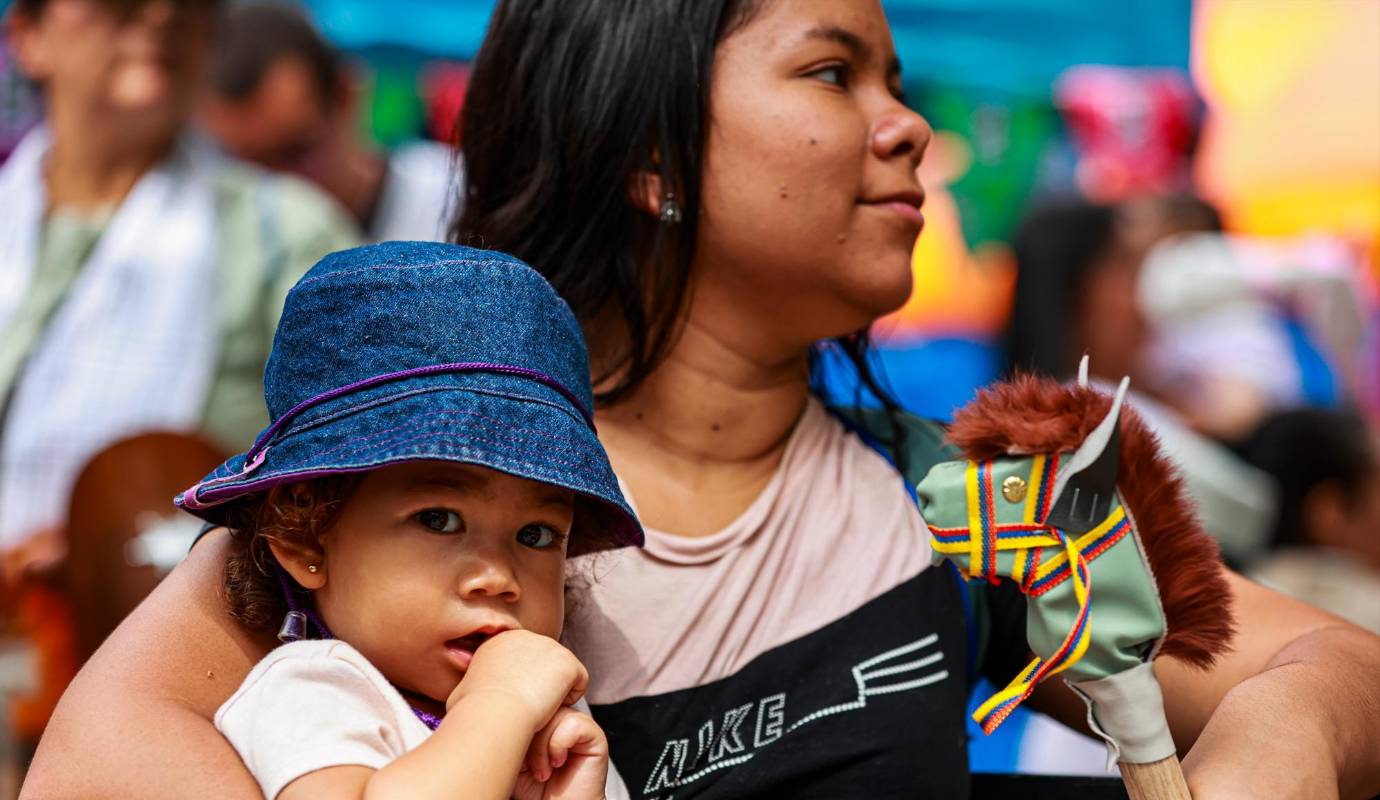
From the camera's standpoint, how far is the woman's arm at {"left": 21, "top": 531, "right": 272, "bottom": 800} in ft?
4.39

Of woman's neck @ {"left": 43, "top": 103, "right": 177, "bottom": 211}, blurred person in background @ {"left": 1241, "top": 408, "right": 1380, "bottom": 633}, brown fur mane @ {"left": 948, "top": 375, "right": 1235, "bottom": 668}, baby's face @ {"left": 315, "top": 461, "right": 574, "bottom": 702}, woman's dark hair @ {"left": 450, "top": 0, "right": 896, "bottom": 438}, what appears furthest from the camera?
blurred person in background @ {"left": 1241, "top": 408, "right": 1380, "bottom": 633}

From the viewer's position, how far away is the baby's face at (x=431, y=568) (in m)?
1.38

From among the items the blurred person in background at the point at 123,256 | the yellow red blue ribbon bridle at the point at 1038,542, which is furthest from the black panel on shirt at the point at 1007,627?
the blurred person in background at the point at 123,256

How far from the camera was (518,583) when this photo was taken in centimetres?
141

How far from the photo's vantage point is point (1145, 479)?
4.35 ft

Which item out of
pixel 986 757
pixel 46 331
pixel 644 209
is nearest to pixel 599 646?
pixel 644 209

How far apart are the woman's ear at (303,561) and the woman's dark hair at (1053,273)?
123 inches

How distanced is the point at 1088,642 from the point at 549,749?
45cm

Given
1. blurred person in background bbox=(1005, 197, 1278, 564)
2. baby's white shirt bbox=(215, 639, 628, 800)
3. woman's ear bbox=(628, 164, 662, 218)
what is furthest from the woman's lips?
blurred person in background bbox=(1005, 197, 1278, 564)

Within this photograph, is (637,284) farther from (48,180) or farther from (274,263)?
(48,180)

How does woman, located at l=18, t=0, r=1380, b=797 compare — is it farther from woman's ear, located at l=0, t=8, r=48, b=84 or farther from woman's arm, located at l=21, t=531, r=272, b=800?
woman's ear, located at l=0, t=8, r=48, b=84

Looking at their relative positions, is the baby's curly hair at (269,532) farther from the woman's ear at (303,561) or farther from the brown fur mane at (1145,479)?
the brown fur mane at (1145,479)

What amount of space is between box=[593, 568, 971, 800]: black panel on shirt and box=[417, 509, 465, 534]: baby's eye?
0.32m

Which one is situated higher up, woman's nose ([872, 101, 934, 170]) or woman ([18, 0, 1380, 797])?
woman's nose ([872, 101, 934, 170])
